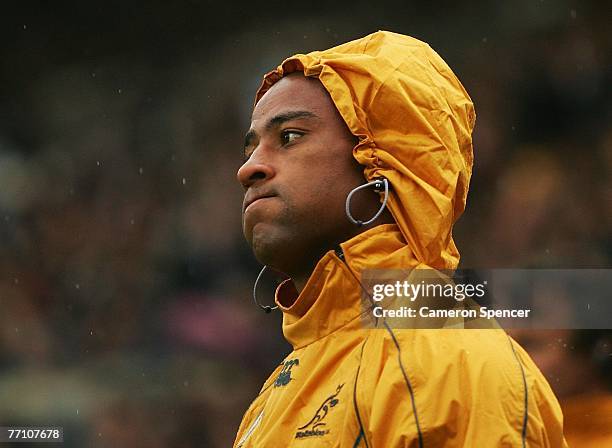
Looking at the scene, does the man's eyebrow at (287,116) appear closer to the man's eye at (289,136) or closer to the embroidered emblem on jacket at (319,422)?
the man's eye at (289,136)

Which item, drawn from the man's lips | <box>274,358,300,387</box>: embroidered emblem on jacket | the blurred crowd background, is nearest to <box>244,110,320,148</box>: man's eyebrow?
the man's lips

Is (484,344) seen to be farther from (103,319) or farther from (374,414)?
(103,319)

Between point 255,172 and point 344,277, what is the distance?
0.75 feet

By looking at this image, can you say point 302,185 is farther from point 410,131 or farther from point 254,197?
point 410,131

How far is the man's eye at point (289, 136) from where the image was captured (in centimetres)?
169

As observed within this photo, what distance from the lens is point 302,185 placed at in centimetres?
163

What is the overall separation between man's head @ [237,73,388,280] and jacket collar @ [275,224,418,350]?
0.17ft

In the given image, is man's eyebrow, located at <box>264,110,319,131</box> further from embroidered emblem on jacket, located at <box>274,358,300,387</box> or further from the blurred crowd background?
the blurred crowd background

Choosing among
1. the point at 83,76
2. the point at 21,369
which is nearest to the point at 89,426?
the point at 21,369

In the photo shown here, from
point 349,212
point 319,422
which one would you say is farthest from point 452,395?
point 349,212

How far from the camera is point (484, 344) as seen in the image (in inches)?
56.3

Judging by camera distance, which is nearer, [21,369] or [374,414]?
[374,414]

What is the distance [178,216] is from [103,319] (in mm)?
496

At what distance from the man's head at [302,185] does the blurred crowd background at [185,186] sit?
1.61 metres
